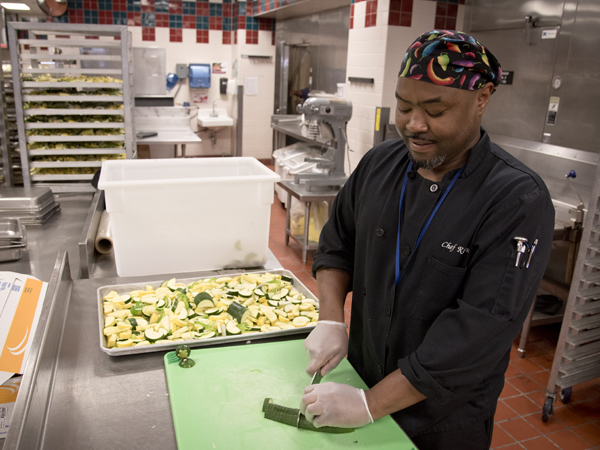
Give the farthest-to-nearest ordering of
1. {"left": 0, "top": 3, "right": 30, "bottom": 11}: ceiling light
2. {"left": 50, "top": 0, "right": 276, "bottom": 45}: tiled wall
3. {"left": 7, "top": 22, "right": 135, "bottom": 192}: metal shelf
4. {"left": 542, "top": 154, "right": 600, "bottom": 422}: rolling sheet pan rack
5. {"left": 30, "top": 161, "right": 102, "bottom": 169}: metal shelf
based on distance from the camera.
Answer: {"left": 50, "top": 0, "right": 276, "bottom": 45}: tiled wall
{"left": 0, "top": 3, "right": 30, "bottom": 11}: ceiling light
{"left": 30, "top": 161, "right": 102, "bottom": 169}: metal shelf
{"left": 7, "top": 22, "right": 135, "bottom": 192}: metal shelf
{"left": 542, "top": 154, "right": 600, "bottom": 422}: rolling sheet pan rack

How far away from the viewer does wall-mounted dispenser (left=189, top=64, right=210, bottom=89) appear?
919cm

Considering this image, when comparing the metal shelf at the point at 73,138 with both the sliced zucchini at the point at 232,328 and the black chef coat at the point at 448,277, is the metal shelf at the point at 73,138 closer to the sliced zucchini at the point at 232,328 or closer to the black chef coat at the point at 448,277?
the sliced zucchini at the point at 232,328

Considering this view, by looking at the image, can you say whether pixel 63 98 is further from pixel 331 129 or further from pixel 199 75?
pixel 199 75

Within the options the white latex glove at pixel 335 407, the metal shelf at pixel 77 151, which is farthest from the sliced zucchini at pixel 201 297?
the metal shelf at pixel 77 151

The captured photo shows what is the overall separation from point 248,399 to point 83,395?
0.42m

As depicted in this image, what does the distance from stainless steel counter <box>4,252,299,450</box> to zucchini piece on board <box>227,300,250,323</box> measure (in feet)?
0.84

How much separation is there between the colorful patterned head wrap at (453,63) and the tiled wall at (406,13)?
3.64m

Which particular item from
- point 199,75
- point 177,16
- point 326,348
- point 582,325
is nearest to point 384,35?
point 582,325

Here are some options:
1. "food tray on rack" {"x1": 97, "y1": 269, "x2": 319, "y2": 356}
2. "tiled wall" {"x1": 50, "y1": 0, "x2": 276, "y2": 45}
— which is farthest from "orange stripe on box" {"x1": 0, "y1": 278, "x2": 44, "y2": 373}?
"tiled wall" {"x1": 50, "y1": 0, "x2": 276, "y2": 45}

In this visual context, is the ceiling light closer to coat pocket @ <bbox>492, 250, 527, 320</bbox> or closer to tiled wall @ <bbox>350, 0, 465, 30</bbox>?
tiled wall @ <bbox>350, 0, 465, 30</bbox>

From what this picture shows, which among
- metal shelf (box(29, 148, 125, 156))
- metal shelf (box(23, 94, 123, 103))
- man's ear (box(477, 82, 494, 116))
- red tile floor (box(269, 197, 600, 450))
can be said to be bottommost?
red tile floor (box(269, 197, 600, 450))

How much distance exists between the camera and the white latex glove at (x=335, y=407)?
1.08 m

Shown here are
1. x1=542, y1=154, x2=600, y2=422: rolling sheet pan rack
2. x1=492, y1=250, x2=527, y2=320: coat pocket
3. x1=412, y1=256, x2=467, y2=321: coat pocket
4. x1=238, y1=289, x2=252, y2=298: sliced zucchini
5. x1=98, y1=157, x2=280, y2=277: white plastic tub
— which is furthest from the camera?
x1=542, y1=154, x2=600, y2=422: rolling sheet pan rack

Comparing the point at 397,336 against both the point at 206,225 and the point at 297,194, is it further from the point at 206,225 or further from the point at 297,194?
the point at 297,194
